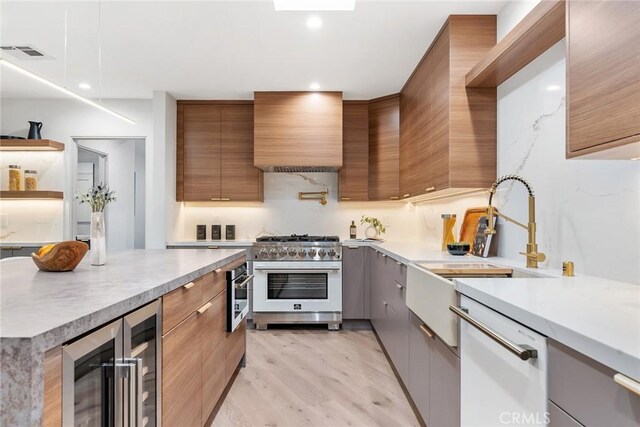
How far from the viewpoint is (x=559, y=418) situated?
788 mm

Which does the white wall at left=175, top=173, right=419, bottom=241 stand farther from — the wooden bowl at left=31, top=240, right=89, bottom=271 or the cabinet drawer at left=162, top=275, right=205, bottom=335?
the wooden bowl at left=31, top=240, right=89, bottom=271

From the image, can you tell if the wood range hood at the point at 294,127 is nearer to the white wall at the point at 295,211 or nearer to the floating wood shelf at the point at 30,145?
the white wall at the point at 295,211

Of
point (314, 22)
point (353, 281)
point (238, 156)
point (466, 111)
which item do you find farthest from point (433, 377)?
point (238, 156)

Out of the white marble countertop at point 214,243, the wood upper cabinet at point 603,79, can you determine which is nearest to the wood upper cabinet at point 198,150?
the white marble countertop at point 214,243

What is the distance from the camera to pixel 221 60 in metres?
3.01

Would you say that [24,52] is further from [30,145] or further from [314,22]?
[314,22]

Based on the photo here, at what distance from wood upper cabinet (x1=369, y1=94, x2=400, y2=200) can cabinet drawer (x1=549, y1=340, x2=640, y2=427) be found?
3.15 m

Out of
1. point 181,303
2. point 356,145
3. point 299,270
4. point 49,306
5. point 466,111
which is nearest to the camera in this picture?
point 49,306

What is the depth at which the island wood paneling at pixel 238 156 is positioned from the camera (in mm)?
4047

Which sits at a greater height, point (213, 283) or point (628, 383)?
point (628, 383)

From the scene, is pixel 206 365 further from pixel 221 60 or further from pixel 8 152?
pixel 8 152

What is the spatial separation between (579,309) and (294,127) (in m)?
3.20

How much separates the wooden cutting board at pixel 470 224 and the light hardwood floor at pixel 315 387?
119cm

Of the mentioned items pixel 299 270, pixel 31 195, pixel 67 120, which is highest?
pixel 67 120
